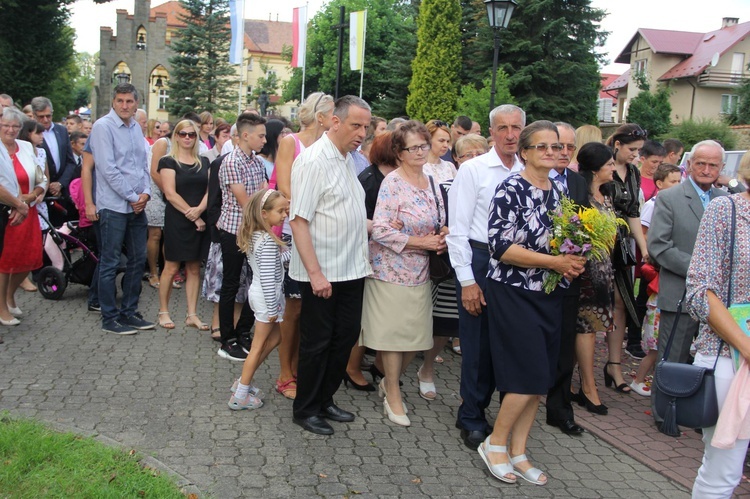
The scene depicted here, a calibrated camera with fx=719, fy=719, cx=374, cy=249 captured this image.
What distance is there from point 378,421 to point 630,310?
247 cm

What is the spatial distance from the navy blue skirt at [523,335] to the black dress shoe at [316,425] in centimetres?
131

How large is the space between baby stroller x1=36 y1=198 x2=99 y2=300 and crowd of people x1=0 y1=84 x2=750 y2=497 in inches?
44.3

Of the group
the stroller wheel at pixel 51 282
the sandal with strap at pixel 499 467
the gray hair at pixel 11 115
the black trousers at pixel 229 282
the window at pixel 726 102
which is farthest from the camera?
the window at pixel 726 102

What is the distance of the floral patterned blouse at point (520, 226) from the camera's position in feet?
13.8

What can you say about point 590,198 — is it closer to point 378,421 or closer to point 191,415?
point 378,421

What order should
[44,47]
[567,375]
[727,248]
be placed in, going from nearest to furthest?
[727,248] < [567,375] < [44,47]

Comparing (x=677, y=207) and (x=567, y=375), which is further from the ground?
(x=677, y=207)

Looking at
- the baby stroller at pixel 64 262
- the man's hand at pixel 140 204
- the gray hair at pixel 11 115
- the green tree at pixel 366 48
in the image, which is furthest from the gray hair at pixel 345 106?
the green tree at pixel 366 48

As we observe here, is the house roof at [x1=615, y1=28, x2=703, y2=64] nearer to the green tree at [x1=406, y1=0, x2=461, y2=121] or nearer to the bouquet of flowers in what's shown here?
the green tree at [x1=406, y1=0, x2=461, y2=121]

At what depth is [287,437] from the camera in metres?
4.88

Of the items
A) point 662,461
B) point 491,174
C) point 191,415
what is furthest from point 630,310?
point 191,415

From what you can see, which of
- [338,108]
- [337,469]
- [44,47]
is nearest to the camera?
[337,469]

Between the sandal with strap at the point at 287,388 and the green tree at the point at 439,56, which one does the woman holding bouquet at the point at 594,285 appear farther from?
the green tree at the point at 439,56

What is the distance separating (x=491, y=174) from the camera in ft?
16.1
